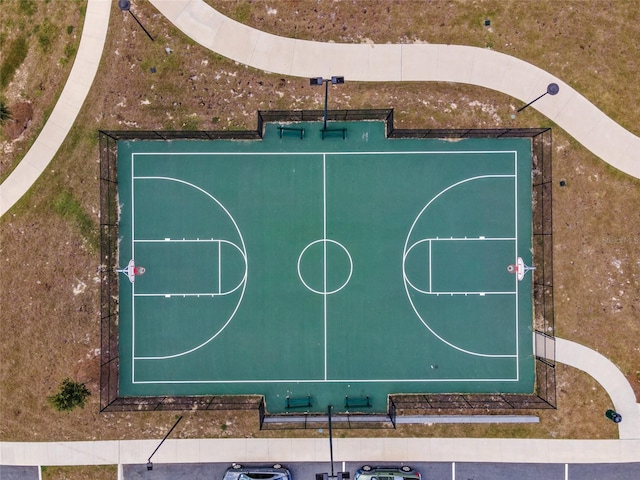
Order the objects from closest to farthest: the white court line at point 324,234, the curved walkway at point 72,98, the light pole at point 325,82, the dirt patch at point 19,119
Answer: the light pole at point 325,82, the white court line at point 324,234, the curved walkway at point 72,98, the dirt patch at point 19,119

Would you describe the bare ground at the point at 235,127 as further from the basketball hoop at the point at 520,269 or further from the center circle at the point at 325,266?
the center circle at the point at 325,266

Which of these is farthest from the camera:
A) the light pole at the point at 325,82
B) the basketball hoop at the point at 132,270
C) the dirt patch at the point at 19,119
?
the dirt patch at the point at 19,119

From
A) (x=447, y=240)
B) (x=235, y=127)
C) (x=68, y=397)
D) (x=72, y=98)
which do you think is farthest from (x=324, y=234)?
(x=72, y=98)

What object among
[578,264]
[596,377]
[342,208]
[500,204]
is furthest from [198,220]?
[596,377]

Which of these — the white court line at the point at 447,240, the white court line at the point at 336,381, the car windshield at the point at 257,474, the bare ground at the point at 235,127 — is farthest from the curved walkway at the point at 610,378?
the car windshield at the point at 257,474

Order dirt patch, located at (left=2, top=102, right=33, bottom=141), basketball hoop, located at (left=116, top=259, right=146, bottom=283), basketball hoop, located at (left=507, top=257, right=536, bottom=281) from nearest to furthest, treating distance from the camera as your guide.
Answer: basketball hoop, located at (left=507, top=257, right=536, bottom=281) < basketball hoop, located at (left=116, top=259, right=146, bottom=283) < dirt patch, located at (left=2, top=102, right=33, bottom=141)

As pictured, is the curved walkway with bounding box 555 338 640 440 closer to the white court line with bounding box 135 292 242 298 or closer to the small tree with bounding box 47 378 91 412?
the white court line with bounding box 135 292 242 298

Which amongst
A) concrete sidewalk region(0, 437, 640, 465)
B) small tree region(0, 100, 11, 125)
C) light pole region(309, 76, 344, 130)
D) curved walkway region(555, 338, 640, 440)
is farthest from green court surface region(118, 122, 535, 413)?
small tree region(0, 100, 11, 125)

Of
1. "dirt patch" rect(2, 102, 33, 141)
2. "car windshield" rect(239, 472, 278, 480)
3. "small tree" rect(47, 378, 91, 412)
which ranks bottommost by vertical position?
"car windshield" rect(239, 472, 278, 480)
